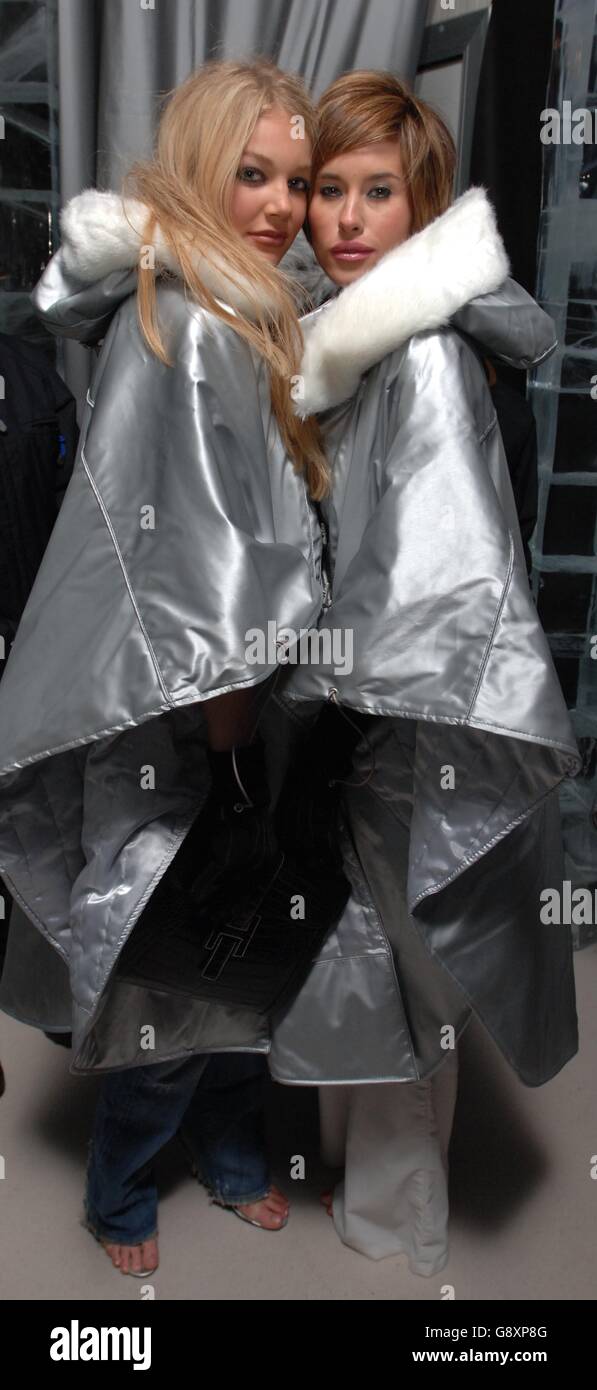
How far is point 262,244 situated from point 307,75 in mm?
874

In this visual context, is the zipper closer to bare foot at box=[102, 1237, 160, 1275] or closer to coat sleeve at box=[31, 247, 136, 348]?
coat sleeve at box=[31, 247, 136, 348]

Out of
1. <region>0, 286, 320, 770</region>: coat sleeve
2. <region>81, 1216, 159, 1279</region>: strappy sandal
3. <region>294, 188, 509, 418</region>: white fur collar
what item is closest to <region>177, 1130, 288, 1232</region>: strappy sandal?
<region>81, 1216, 159, 1279</region>: strappy sandal

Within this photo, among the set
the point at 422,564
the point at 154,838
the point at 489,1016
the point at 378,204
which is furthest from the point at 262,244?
the point at 489,1016

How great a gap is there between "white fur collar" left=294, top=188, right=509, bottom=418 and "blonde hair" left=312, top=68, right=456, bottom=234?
0.09 metres

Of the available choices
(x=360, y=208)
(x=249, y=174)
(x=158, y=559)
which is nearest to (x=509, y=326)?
(x=360, y=208)

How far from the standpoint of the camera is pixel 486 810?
1197 mm

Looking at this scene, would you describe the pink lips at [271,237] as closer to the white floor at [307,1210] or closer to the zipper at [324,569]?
the zipper at [324,569]

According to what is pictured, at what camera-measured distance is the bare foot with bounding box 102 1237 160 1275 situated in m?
1.44

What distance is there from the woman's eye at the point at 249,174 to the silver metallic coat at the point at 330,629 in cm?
15

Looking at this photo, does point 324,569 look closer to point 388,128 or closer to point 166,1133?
point 388,128

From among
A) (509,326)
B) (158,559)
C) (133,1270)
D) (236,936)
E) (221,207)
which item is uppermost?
(221,207)

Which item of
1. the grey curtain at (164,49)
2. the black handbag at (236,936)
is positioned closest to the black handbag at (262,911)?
the black handbag at (236,936)

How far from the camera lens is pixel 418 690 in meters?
1.11

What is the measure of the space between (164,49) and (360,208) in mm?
880
